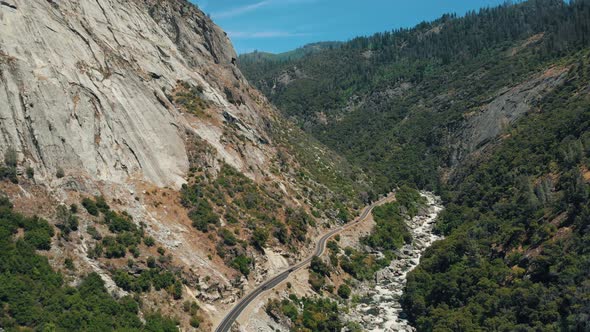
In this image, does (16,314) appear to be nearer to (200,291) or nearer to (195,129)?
(200,291)

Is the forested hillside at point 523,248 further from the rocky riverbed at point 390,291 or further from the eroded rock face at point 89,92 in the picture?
the eroded rock face at point 89,92

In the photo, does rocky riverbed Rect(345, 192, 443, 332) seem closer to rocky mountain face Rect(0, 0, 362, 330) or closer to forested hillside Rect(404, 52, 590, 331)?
forested hillside Rect(404, 52, 590, 331)

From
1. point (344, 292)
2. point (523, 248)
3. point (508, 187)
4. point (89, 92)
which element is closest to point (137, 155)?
point (89, 92)

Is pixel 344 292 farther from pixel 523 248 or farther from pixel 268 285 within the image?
pixel 523 248

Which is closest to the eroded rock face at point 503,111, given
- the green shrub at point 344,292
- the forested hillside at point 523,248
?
the forested hillside at point 523,248

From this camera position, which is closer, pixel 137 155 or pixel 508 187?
pixel 137 155

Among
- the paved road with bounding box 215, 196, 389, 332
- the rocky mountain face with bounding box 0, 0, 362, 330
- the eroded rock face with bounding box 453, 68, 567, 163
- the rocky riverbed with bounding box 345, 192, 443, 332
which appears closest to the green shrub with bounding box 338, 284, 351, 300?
the rocky riverbed with bounding box 345, 192, 443, 332
